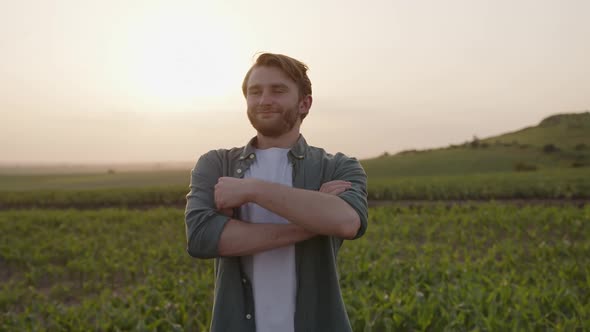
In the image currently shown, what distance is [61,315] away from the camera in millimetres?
5641

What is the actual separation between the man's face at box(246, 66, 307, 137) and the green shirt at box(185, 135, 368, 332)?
0.16m

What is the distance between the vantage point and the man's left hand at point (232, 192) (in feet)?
5.91

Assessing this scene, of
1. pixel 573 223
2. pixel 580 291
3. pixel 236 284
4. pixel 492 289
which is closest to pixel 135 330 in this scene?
pixel 236 284

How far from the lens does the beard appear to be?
188cm

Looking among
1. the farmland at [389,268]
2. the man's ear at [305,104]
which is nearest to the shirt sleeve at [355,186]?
the man's ear at [305,104]

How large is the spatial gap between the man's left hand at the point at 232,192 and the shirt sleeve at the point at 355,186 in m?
0.42

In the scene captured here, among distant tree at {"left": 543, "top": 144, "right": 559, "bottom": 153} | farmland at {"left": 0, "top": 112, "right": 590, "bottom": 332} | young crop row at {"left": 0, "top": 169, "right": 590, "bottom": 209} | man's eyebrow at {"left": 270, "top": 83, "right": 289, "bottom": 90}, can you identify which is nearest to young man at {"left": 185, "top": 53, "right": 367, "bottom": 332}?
man's eyebrow at {"left": 270, "top": 83, "right": 289, "bottom": 90}

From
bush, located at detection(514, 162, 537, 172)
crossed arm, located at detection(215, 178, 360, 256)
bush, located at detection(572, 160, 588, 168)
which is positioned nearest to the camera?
crossed arm, located at detection(215, 178, 360, 256)

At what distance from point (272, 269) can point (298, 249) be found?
0.15 metres

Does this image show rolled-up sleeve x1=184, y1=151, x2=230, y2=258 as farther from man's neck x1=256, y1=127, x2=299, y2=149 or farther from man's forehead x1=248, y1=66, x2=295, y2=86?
man's forehead x1=248, y1=66, x2=295, y2=86

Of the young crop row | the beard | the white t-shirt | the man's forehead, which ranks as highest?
the man's forehead

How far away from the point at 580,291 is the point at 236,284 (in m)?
6.41

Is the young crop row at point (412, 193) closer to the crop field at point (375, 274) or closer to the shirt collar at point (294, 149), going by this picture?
the crop field at point (375, 274)

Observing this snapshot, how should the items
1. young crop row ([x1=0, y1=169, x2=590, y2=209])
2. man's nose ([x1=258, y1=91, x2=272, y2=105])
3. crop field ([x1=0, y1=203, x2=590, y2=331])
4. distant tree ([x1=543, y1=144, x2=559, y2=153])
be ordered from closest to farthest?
man's nose ([x1=258, y1=91, x2=272, y2=105])
crop field ([x1=0, y1=203, x2=590, y2=331])
young crop row ([x1=0, y1=169, x2=590, y2=209])
distant tree ([x1=543, y1=144, x2=559, y2=153])
